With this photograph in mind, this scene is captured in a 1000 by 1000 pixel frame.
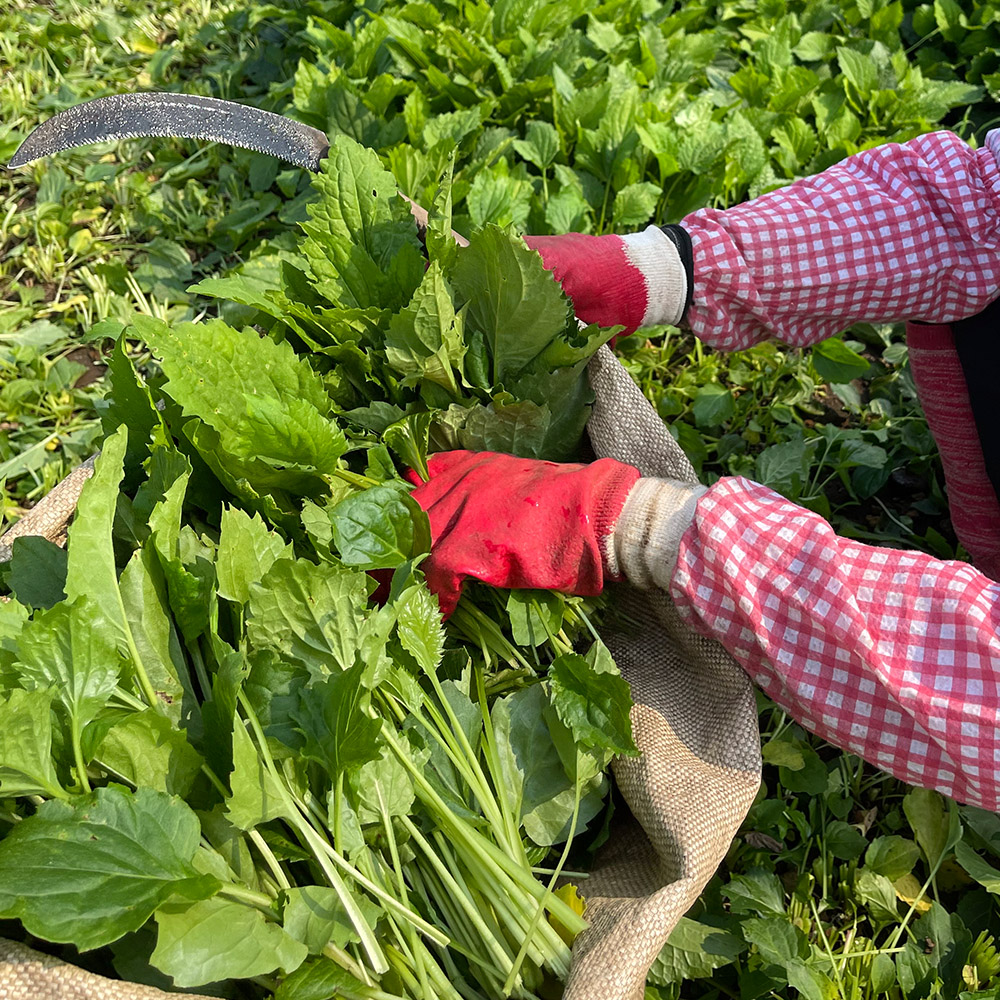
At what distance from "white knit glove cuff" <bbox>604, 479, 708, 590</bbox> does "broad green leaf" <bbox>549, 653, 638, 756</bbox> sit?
12 centimetres

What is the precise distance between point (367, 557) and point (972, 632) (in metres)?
0.53

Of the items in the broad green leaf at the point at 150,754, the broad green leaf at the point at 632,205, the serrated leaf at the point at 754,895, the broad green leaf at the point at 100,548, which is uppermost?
the broad green leaf at the point at 100,548

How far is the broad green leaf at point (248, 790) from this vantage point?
26.8 inches

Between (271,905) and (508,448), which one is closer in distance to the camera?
(271,905)

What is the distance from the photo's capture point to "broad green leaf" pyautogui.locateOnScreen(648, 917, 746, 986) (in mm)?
928

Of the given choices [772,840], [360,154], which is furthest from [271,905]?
[360,154]

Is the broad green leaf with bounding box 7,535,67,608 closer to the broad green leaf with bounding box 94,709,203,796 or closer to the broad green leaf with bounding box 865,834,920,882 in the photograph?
the broad green leaf with bounding box 94,709,203,796

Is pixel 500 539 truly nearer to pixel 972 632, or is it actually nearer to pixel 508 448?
pixel 508 448

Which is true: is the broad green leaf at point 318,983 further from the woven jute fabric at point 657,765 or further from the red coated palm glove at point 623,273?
the red coated palm glove at point 623,273

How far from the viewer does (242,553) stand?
800 millimetres

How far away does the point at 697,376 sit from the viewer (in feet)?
5.01

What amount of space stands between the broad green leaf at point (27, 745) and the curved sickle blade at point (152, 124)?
0.68 metres

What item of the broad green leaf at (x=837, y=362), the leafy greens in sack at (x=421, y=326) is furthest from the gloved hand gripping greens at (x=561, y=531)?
the broad green leaf at (x=837, y=362)

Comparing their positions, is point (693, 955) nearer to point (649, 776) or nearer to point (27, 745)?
point (649, 776)
